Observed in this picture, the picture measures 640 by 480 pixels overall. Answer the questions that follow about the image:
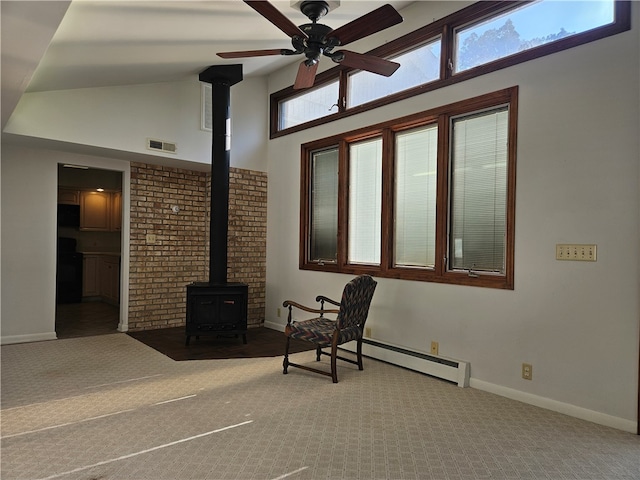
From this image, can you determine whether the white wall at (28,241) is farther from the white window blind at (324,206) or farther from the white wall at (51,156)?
the white window blind at (324,206)

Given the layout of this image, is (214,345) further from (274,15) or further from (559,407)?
(274,15)

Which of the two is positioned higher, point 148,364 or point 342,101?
point 342,101

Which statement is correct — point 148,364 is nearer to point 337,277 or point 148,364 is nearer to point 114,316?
point 337,277

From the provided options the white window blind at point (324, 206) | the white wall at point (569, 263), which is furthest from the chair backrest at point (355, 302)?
the white window blind at point (324, 206)

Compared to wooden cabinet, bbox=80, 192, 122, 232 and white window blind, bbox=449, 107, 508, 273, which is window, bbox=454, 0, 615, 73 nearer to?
white window blind, bbox=449, 107, 508, 273

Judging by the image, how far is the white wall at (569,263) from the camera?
2736 millimetres

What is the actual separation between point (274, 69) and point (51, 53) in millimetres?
3336

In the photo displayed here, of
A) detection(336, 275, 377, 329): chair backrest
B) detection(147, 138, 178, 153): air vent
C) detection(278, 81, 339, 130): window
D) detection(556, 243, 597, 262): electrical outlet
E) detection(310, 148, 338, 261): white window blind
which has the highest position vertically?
detection(278, 81, 339, 130): window

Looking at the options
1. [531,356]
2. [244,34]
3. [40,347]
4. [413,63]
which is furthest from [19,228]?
[531,356]

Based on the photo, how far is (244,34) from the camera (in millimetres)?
3797

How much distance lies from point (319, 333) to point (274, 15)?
2.51 m

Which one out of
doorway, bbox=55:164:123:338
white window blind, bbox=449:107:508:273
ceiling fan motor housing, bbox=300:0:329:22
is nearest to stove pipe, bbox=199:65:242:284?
ceiling fan motor housing, bbox=300:0:329:22

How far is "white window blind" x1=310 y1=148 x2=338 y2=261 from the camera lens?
522 centimetres

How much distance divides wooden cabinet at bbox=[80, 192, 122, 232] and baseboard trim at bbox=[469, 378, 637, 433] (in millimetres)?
7220
